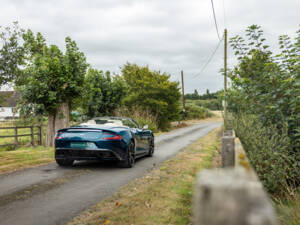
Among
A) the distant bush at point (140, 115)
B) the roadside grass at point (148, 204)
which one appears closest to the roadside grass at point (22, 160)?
the roadside grass at point (148, 204)

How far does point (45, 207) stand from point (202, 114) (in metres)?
57.4

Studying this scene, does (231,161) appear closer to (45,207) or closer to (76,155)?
(45,207)

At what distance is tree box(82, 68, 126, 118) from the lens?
1981cm

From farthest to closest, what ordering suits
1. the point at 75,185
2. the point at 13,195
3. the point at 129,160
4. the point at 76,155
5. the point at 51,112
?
the point at 51,112 → the point at 129,160 → the point at 76,155 → the point at 75,185 → the point at 13,195

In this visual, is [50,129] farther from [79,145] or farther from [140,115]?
[140,115]

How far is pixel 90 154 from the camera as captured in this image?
307 inches

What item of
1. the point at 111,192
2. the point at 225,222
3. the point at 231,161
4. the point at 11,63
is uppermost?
the point at 11,63

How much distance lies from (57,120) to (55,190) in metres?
9.69

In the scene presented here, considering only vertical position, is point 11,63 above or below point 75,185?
above

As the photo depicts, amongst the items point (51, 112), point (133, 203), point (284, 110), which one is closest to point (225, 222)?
point (133, 203)

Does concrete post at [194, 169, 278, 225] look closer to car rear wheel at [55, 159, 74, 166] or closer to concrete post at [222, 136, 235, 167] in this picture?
concrete post at [222, 136, 235, 167]

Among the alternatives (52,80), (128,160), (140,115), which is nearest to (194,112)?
(140,115)

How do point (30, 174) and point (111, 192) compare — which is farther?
point (30, 174)

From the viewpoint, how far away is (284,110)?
22.9 ft
